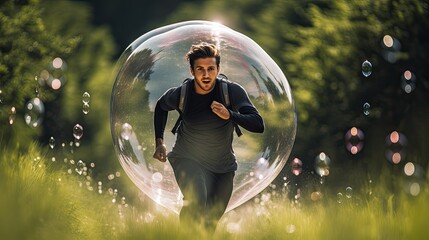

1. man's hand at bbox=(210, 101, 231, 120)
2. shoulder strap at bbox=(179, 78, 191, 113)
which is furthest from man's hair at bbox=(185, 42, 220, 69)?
man's hand at bbox=(210, 101, 231, 120)

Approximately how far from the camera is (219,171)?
7.53m

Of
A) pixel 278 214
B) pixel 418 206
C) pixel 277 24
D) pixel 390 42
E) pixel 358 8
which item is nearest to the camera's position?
pixel 418 206

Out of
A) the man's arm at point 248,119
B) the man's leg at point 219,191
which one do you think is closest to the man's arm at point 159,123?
the man's leg at point 219,191

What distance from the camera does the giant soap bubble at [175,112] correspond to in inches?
327

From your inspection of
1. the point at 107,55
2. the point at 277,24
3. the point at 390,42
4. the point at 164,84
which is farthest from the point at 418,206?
the point at 107,55

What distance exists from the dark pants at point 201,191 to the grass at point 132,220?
5.3 inches

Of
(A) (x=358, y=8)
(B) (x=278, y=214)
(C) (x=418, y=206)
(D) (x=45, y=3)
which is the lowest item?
(D) (x=45, y=3)

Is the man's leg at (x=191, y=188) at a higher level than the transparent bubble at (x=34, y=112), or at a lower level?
higher

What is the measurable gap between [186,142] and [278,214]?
118 centimetres

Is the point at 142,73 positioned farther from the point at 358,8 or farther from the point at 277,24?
the point at 277,24

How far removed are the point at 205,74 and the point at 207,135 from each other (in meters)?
0.47

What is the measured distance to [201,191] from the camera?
23.6 feet

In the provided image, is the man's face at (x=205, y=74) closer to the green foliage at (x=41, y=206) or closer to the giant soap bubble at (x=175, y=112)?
the giant soap bubble at (x=175, y=112)

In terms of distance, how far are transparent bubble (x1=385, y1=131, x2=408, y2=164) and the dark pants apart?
4410 mm
